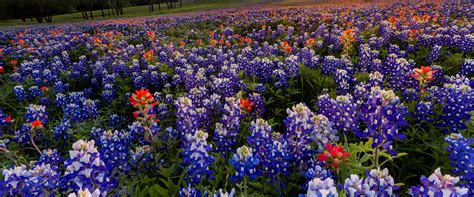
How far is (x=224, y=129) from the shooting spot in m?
3.86

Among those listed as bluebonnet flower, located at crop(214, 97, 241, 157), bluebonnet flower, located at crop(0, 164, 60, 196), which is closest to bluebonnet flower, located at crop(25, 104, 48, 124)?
bluebonnet flower, located at crop(0, 164, 60, 196)

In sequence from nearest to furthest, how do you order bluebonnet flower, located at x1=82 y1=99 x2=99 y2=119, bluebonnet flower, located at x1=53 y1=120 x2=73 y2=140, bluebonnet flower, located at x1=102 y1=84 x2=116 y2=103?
bluebonnet flower, located at x1=53 y1=120 x2=73 y2=140
bluebonnet flower, located at x1=82 y1=99 x2=99 y2=119
bluebonnet flower, located at x1=102 y1=84 x2=116 y2=103

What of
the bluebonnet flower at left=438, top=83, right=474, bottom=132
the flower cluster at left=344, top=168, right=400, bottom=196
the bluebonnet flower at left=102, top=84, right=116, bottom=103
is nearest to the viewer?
the flower cluster at left=344, top=168, right=400, bottom=196

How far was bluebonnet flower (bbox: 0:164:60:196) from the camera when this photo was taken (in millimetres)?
2602

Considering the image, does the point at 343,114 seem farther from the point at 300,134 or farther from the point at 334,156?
the point at 334,156

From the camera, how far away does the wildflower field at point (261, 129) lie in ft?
8.63

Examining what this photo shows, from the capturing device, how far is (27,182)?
262 centimetres

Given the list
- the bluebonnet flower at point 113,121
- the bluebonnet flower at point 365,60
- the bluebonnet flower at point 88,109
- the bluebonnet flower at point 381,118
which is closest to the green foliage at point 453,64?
the bluebonnet flower at point 365,60

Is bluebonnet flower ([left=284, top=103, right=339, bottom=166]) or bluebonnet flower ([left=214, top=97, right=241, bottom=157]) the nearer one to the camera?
bluebonnet flower ([left=284, top=103, right=339, bottom=166])

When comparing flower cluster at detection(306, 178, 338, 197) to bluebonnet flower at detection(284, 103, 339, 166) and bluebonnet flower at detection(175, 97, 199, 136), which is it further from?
bluebonnet flower at detection(175, 97, 199, 136)

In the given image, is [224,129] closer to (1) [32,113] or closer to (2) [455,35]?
(1) [32,113]

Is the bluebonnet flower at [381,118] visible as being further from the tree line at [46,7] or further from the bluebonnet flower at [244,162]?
the tree line at [46,7]

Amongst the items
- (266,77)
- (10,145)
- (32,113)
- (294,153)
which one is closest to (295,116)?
(294,153)

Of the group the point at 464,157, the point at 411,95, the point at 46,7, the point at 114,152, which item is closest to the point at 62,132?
the point at 114,152
